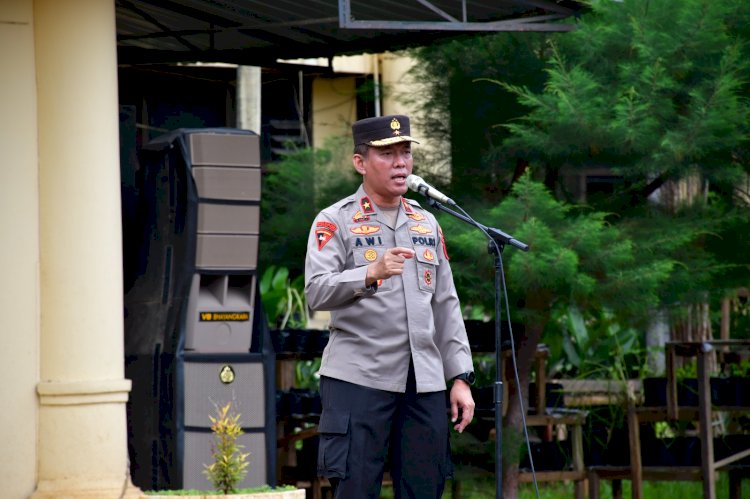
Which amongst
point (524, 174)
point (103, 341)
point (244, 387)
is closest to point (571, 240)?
point (524, 174)

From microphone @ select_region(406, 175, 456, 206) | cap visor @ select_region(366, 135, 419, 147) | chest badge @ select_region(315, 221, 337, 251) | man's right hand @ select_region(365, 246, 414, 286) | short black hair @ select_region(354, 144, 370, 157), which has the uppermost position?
cap visor @ select_region(366, 135, 419, 147)

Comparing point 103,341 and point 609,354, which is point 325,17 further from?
point 609,354

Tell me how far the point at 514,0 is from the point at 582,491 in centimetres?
287

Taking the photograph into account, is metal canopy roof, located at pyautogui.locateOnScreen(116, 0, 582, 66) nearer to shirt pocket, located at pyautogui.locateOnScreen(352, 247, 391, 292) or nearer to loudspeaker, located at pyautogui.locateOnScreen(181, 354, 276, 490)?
loudspeaker, located at pyautogui.locateOnScreen(181, 354, 276, 490)

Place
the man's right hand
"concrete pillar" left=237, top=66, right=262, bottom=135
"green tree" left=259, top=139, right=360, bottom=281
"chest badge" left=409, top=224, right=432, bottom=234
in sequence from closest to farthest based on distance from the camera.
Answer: the man's right hand < "chest badge" left=409, top=224, right=432, bottom=234 < "green tree" left=259, top=139, right=360, bottom=281 < "concrete pillar" left=237, top=66, right=262, bottom=135

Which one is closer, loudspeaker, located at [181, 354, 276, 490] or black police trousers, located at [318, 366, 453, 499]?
black police trousers, located at [318, 366, 453, 499]

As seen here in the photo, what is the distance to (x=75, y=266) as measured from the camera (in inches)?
256

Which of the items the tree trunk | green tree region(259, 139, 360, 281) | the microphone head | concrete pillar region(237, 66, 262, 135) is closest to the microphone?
the microphone head

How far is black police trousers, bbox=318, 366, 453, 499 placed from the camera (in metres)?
4.34

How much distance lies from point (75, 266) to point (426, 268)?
2.43 meters

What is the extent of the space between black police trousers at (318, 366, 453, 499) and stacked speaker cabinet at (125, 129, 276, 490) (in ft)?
8.73

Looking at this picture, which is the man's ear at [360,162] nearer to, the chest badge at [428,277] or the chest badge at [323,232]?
the chest badge at [323,232]

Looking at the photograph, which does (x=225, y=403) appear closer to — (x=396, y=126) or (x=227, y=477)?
(x=227, y=477)

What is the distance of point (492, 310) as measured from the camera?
25.7 ft
